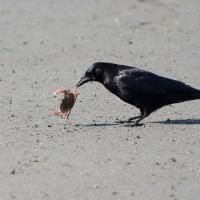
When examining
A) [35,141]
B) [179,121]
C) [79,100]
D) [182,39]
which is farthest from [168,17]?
[35,141]

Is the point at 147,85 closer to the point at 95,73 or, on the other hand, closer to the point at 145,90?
the point at 145,90

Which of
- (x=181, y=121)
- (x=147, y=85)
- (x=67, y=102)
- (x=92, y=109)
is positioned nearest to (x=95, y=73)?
(x=67, y=102)

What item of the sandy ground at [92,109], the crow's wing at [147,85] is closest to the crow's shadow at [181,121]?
the sandy ground at [92,109]

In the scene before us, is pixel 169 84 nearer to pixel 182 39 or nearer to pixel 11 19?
pixel 182 39

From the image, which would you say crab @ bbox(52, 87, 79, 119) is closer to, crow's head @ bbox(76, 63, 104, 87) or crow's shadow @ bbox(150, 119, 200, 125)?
crow's head @ bbox(76, 63, 104, 87)

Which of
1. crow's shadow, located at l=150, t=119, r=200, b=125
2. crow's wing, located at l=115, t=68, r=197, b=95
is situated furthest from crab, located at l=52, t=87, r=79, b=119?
crow's shadow, located at l=150, t=119, r=200, b=125

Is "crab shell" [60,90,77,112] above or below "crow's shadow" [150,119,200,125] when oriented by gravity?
above

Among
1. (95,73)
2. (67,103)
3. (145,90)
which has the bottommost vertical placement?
(67,103)
